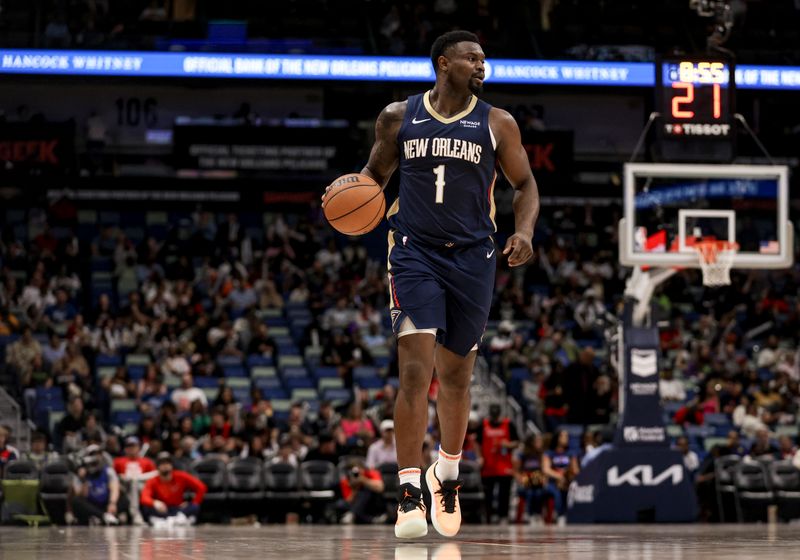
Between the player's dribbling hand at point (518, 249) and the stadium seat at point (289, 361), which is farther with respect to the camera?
the stadium seat at point (289, 361)

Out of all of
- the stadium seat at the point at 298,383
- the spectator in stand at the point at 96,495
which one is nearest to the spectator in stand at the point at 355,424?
the stadium seat at the point at 298,383

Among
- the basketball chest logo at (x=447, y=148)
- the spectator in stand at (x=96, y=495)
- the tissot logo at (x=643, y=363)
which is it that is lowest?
the spectator in stand at (x=96, y=495)

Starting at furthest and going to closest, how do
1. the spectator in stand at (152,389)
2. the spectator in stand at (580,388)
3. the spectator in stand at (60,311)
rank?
the spectator in stand at (60,311) → the spectator in stand at (580,388) → the spectator in stand at (152,389)

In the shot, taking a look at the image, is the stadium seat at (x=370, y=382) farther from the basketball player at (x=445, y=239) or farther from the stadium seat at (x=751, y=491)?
the basketball player at (x=445, y=239)

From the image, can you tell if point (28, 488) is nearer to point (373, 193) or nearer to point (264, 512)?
point (264, 512)

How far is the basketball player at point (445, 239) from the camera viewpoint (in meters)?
5.94

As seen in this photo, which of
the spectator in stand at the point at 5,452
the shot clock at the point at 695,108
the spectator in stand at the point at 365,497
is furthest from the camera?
the spectator in stand at the point at 5,452

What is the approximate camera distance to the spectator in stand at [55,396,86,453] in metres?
16.7

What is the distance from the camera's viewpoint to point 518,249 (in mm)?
5824

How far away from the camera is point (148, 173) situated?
2545 centimetres

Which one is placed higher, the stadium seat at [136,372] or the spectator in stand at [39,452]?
the stadium seat at [136,372]

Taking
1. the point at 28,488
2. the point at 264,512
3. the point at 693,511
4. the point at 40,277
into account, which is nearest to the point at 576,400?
the point at 693,511

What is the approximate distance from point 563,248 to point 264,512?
11.0 m

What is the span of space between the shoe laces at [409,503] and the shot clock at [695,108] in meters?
8.95
